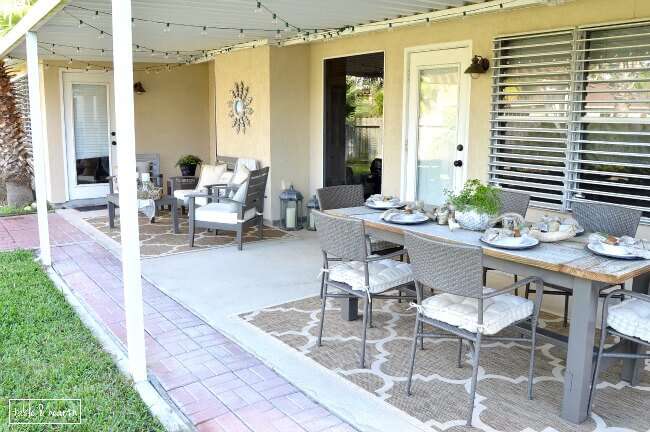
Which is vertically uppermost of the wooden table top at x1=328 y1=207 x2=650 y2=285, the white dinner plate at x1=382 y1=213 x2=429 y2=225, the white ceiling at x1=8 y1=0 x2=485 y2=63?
the white ceiling at x1=8 y1=0 x2=485 y2=63

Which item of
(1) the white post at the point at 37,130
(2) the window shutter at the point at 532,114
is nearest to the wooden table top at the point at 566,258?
(2) the window shutter at the point at 532,114

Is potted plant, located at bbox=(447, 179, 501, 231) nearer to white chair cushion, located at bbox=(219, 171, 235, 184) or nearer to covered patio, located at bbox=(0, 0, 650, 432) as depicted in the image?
covered patio, located at bbox=(0, 0, 650, 432)

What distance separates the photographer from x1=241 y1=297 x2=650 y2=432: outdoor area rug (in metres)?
3.05

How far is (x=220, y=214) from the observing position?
689 centimetres

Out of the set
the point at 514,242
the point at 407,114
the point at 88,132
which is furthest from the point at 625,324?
the point at 88,132

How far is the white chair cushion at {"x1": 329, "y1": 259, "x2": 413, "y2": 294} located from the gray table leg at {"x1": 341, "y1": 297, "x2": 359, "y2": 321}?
0.53 metres

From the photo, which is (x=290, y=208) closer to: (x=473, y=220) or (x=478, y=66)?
(x=478, y=66)

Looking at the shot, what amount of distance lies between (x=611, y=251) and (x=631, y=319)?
0.36 m

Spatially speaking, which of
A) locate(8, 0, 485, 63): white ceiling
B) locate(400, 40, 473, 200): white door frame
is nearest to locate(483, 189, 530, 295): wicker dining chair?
locate(400, 40, 473, 200): white door frame

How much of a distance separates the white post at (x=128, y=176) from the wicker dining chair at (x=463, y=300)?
5.03 feet

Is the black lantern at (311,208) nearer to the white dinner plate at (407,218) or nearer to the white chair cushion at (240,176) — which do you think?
the white chair cushion at (240,176)

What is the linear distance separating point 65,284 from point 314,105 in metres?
4.26

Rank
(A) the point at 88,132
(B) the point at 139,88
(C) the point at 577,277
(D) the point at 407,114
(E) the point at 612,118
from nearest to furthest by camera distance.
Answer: (C) the point at 577,277
(E) the point at 612,118
(D) the point at 407,114
(A) the point at 88,132
(B) the point at 139,88

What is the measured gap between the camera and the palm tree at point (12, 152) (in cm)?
967
